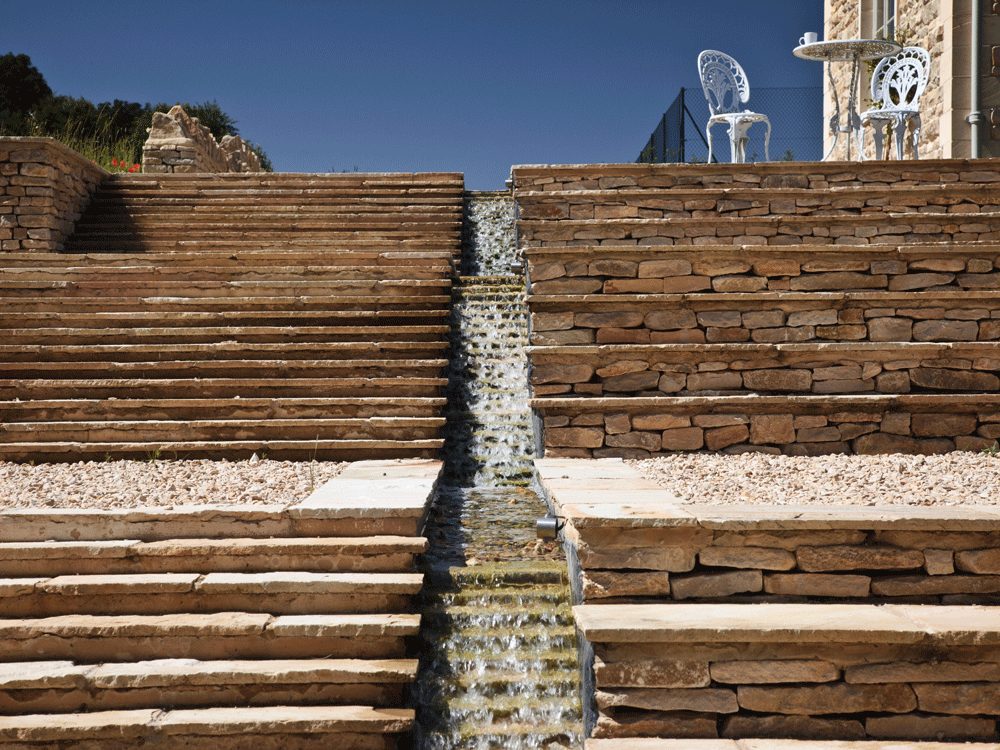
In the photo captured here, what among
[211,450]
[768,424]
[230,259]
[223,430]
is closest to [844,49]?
[768,424]

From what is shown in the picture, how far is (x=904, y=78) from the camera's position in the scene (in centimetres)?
873

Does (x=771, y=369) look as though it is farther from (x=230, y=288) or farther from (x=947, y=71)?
(x=947, y=71)

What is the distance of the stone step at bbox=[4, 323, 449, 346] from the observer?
276 inches

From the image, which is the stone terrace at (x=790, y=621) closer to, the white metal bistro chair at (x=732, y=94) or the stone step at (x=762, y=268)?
the stone step at (x=762, y=268)

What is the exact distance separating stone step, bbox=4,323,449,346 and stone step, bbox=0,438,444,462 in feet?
3.83

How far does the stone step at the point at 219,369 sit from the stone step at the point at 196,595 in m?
2.83

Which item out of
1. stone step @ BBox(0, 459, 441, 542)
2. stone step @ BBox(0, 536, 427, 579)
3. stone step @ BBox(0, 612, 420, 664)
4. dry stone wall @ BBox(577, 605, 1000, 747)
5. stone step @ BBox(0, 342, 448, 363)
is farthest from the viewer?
stone step @ BBox(0, 342, 448, 363)

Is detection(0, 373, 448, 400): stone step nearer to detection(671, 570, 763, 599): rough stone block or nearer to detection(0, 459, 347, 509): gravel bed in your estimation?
detection(0, 459, 347, 509): gravel bed

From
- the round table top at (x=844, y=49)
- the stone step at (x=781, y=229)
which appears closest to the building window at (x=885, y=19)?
the round table top at (x=844, y=49)

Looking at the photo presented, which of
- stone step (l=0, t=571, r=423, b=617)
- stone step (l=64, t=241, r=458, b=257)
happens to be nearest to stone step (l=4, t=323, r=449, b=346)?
stone step (l=64, t=241, r=458, b=257)

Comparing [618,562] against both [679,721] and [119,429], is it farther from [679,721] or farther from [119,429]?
[119,429]

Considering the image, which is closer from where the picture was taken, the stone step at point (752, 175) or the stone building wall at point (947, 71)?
the stone step at point (752, 175)

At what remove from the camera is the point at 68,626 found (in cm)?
378

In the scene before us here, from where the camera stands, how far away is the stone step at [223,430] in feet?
20.1
